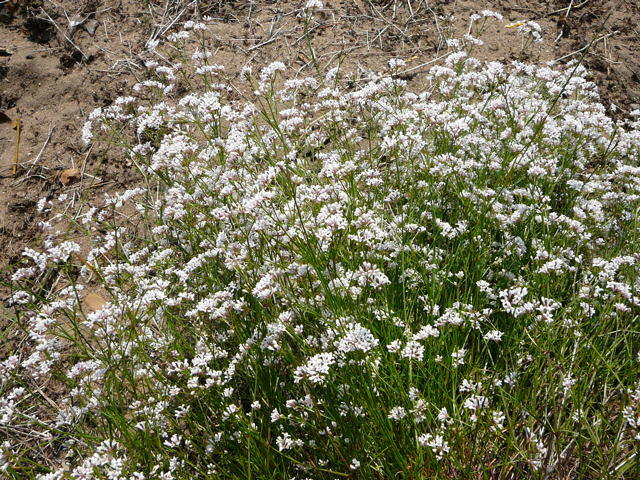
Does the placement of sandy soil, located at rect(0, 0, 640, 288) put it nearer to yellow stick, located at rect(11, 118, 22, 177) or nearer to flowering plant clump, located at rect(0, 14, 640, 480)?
yellow stick, located at rect(11, 118, 22, 177)

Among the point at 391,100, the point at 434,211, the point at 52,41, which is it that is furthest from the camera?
the point at 52,41

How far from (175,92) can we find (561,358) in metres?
A: 4.71

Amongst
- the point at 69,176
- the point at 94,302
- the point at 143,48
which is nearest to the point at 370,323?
the point at 94,302

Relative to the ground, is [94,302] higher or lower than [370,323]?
lower

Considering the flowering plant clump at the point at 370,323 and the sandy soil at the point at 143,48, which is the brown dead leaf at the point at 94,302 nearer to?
the flowering plant clump at the point at 370,323

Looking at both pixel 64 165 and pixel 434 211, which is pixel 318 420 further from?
pixel 64 165

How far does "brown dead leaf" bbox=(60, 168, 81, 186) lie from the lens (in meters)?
4.89

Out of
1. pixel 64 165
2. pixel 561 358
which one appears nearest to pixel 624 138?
pixel 561 358

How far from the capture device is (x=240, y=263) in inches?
112

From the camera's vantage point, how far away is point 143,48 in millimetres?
5898

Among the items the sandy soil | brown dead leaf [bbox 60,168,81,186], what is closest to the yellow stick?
the sandy soil

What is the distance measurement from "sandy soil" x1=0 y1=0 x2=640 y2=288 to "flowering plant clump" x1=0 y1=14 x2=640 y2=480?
143 cm

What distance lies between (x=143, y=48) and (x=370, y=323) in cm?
482

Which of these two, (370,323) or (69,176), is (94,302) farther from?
(370,323)
